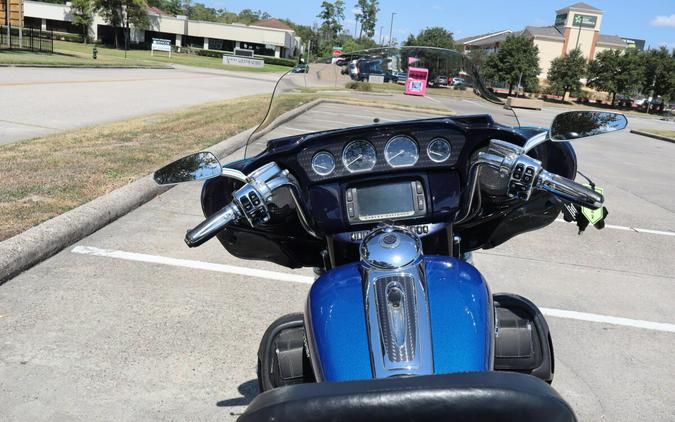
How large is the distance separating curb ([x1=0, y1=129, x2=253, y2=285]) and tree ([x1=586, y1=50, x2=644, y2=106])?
67.3 m

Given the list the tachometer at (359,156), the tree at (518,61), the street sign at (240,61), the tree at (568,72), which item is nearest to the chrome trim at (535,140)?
the tachometer at (359,156)

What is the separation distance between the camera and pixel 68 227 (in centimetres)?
513

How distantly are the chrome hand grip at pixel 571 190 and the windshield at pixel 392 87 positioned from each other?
1.05 m

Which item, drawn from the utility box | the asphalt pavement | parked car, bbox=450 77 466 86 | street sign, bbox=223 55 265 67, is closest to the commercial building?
street sign, bbox=223 55 265 67

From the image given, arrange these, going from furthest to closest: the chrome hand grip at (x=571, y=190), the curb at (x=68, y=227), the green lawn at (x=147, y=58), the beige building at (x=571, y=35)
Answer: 1. the beige building at (x=571, y=35)
2. the green lawn at (x=147, y=58)
3. the curb at (x=68, y=227)
4. the chrome hand grip at (x=571, y=190)

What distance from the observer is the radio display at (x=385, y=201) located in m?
2.21

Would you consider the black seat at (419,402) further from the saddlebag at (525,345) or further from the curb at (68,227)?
the curb at (68,227)

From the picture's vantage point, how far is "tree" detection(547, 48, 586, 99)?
Answer: 217 feet

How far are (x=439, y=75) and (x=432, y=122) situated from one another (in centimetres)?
91

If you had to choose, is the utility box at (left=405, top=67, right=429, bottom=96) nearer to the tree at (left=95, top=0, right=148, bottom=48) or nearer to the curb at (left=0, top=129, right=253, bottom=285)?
the curb at (left=0, top=129, right=253, bottom=285)

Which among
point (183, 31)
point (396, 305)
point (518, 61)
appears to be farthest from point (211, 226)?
point (183, 31)

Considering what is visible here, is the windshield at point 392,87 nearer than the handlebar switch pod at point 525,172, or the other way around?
the handlebar switch pod at point 525,172

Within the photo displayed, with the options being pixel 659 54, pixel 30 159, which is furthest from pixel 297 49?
pixel 30 159

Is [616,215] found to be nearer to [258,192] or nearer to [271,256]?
[271,256]
